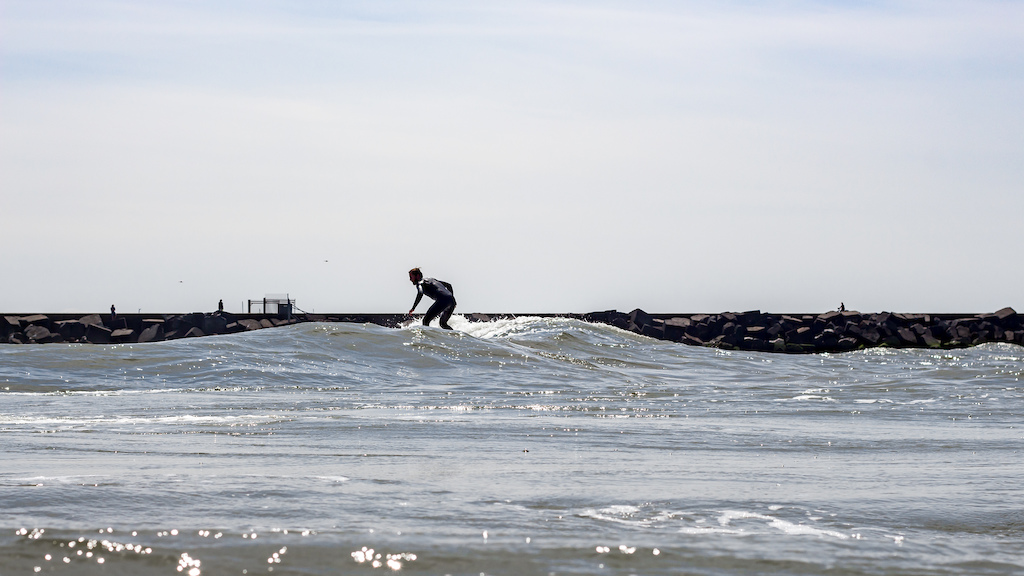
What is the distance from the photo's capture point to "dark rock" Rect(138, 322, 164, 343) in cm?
2241

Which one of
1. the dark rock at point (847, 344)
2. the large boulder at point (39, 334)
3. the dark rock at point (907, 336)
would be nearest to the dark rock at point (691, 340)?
the dark rock at point (847, 344)

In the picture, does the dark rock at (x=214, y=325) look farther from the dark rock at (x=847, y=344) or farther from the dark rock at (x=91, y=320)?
the dark rock at (x=847, y=344)

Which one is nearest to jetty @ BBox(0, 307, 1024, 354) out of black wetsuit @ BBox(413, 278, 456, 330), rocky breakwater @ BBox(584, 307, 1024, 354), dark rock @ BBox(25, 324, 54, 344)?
rocky breakwater @ BBox(584, 307, 1024, 354)

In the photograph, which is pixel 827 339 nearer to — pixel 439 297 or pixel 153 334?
pixel 439 297

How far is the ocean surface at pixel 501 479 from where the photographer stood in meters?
2.85

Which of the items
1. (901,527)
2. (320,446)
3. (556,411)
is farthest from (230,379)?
(901,527)

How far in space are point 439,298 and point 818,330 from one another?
1067cm

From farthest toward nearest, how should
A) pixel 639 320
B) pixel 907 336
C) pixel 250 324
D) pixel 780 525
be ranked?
pixel 639 320 < pixel 907 336 < pixel 250 324 < pixel 780 525

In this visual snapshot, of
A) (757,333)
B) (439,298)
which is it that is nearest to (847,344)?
(757,333)

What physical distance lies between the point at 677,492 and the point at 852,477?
103cm

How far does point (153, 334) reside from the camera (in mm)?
22516

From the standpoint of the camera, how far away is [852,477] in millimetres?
4625

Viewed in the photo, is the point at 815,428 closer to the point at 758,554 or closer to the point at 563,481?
the point at 563,481

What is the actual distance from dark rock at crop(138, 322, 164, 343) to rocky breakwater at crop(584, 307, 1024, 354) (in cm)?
1019
